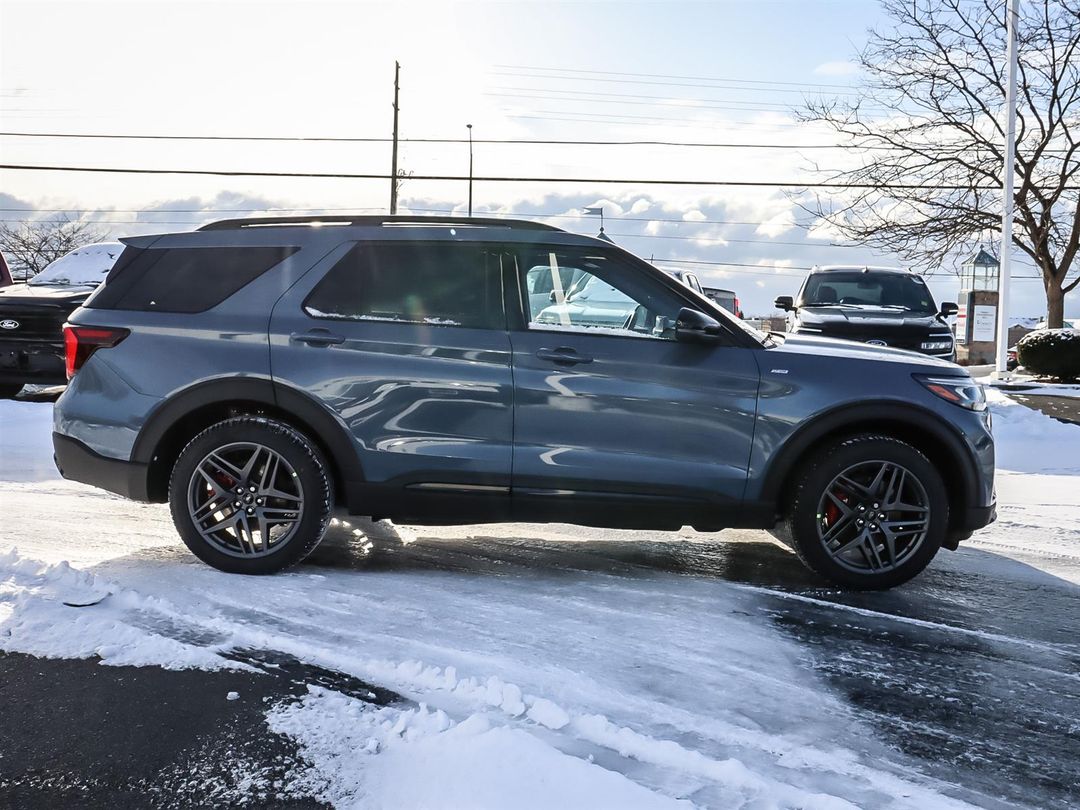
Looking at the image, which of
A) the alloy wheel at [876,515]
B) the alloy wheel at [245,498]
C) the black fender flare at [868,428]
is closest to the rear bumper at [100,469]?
the alloy wheel at [245,498]

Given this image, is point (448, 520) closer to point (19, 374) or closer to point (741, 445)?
point (741, 445)

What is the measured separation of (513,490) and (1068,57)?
2489 centimetres

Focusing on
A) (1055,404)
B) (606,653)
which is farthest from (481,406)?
(1055,404)

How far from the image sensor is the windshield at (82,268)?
12.8 meters

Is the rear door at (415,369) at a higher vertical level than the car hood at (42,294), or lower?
lower

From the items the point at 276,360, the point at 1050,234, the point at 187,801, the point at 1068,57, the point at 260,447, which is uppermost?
the point at 1068,57

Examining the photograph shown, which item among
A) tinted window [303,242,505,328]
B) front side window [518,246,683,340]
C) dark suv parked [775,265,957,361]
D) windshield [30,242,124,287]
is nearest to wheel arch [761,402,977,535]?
front side window [518,246,683,340]

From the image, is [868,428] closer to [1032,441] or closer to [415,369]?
[415,369]

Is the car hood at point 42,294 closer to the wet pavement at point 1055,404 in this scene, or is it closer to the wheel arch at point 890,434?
the wheel arch at point 890,434

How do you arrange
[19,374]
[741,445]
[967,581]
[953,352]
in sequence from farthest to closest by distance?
[953,352] < [19,374] < [967,581] < [741,445]

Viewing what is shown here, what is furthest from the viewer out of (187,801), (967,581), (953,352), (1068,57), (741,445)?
(1068,57)

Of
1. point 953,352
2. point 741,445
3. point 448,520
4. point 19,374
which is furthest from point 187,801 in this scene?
point 953,352

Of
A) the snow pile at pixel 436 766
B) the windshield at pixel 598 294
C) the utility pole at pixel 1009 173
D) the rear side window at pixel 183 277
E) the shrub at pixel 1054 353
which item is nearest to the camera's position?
the snow pile at pixel 436 766

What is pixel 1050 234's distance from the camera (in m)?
25.2
